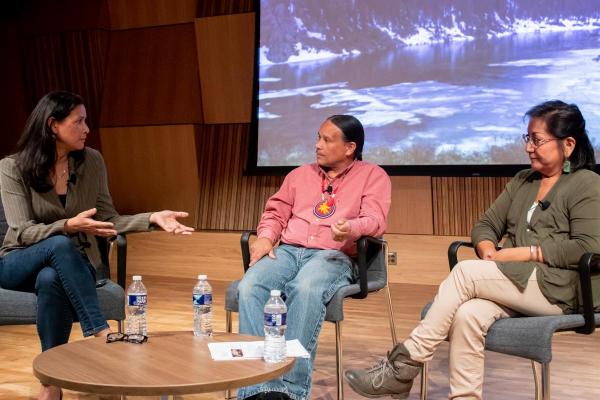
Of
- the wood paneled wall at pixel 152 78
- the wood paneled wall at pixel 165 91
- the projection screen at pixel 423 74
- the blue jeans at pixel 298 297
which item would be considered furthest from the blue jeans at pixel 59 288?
the wood paneled wall at pixel 152 78

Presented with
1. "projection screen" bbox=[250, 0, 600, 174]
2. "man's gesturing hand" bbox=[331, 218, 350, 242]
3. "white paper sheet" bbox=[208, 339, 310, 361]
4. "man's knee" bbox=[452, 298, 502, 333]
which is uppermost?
"projection screen" bbox=[250, 0, 600, 174]

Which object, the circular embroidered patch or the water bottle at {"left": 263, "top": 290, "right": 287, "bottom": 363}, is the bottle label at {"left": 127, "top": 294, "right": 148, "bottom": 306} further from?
the circular embroidered patch

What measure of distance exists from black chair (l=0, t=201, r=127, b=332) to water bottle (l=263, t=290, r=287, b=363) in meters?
0.93

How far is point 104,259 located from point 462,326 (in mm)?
1565

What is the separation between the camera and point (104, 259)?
3379 mm

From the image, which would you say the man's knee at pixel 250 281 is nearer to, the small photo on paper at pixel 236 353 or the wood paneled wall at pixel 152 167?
the small photo on paper at pixel 236 353

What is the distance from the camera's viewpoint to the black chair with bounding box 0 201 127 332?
9.83 feet

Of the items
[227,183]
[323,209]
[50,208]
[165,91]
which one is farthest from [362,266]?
[165,91]

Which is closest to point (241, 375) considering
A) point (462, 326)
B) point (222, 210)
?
point (462, 326)

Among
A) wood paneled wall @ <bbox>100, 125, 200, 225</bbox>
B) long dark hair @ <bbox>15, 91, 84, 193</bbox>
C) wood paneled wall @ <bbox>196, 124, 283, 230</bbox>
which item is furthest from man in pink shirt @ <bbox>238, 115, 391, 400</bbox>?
wood paneled wall @ <bbox>100, 125, 200, 225</bbox>

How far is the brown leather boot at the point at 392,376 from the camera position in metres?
2.77

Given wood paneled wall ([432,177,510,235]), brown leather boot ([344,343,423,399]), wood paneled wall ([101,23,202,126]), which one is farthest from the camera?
wood paneled wall ([101,23,202,126])

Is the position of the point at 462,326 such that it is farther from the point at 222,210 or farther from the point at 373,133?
the point at 222,210

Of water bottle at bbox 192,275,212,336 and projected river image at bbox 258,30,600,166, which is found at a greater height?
projected river image at bbox 258,30,600,166
